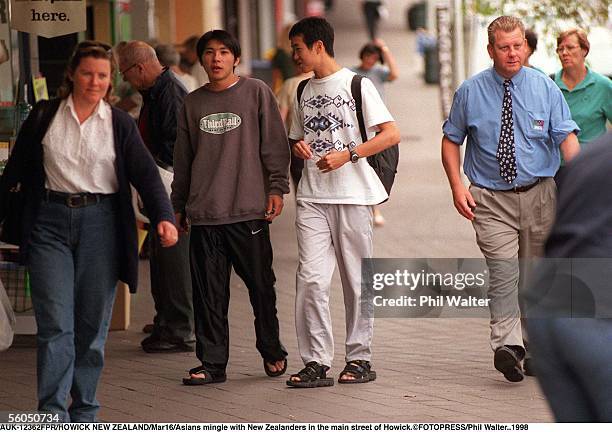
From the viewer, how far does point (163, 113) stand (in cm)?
780

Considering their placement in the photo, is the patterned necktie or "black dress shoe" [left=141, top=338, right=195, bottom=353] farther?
"black dress shoe" [left=141, top=338, right=195, bottom=353]

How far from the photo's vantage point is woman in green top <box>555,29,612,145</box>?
805cm

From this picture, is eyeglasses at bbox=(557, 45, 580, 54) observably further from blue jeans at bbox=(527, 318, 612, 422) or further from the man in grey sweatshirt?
blue jeans at bbox=(527, 318, 612, 422)

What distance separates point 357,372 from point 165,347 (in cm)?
153

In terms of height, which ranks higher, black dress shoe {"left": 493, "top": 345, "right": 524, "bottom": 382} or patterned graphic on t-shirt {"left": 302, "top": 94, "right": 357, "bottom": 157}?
patterned graphic on t-shirt {"left": 302, "top": 94, "right": 357, "bottom": 157}

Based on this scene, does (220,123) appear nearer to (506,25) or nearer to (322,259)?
(322,259)

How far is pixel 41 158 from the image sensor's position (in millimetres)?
5496

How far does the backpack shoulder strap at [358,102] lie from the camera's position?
Answer: 6.66 meters

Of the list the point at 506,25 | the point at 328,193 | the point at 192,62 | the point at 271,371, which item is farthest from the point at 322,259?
the point at 192,62

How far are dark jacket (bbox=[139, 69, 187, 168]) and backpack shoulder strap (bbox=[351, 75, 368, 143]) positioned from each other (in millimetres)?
1434

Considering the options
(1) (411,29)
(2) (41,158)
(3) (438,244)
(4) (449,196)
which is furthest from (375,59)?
(1) (411,29)

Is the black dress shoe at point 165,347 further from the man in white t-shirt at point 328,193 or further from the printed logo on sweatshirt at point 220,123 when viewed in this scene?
the printed logo on sweatshirt at point 220,123

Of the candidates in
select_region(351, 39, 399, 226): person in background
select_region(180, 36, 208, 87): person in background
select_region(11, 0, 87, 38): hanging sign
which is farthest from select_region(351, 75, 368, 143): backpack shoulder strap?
select_region(180, 36, 208, 87): person in background

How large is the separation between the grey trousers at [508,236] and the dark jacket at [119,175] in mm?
1961
